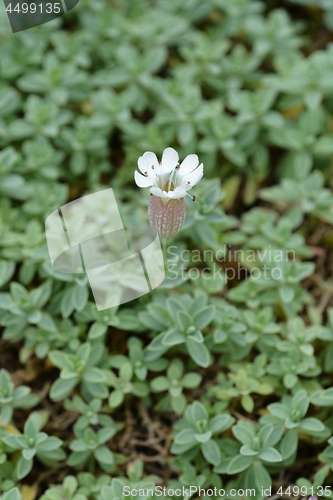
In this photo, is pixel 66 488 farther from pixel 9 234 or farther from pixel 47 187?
pixel 47 187

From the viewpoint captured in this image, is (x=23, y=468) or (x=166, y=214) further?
(x=23, y=468)

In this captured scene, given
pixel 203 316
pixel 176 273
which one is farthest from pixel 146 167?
pixel 203 316

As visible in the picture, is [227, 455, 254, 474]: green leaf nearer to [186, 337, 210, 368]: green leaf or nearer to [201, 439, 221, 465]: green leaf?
[201, 439, 221, 465]: green leaf

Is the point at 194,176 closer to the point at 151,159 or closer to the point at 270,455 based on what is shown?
the point at 151,159

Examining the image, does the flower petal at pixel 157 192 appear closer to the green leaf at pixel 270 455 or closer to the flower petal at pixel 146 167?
the flower petal at pixel 146 167

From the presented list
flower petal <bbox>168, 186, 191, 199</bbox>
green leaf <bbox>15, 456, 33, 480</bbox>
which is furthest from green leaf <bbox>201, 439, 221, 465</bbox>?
flower petal <bbox>168, 186, 191, 199</bbox>

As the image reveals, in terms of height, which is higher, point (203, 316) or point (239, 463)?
point (203, 316)

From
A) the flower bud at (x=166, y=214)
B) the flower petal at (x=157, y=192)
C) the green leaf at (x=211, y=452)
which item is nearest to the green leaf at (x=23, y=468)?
the green leaf at (x=211, y=452)
